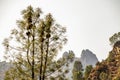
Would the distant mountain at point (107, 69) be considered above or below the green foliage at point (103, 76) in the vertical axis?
above

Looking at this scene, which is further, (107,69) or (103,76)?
(107,69)

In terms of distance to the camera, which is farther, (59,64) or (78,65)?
(78,65)

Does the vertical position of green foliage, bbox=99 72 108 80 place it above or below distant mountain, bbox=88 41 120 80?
below

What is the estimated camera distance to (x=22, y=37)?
623 inches

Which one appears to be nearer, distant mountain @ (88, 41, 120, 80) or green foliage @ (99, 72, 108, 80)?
green foliage @ (99, 72, 108, 80)

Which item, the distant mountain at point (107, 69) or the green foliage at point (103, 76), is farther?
the distant mountain at point (107, 69)

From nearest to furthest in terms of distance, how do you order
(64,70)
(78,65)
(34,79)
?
(34,79), (64,70), (78,65)

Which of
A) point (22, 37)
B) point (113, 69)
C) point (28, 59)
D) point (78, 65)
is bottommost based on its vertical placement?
point (28, 59)

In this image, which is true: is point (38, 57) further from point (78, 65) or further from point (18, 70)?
point (78, 65)

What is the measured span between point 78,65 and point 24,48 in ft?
418

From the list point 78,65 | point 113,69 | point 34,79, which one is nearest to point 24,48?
point 34,79

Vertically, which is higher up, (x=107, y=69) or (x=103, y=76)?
(x=107, y=69)

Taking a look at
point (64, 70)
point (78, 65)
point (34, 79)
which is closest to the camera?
point (34, 79)

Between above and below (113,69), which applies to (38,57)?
below
